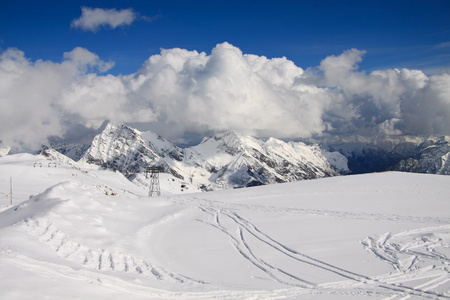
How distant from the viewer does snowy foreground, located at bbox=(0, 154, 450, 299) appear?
35.6 ft

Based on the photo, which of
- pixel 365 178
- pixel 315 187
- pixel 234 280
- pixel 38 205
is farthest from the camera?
pixel 365 178

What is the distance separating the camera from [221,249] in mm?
16828

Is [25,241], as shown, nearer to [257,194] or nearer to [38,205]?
[38,205]

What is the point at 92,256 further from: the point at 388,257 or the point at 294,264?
the point at 388,257

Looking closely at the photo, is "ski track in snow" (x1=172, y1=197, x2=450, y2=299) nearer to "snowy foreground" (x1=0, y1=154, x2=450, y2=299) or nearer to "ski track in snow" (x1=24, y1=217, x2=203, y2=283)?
"snowy foreground" (x1=0, y1=154, x2=450, y2=299)

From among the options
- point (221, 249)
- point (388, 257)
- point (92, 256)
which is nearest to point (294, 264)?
point (221, 249)

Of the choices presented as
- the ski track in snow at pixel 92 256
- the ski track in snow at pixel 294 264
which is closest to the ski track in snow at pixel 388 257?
the ski track in snow at pixel 294 264

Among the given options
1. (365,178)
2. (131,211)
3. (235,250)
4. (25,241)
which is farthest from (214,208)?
(365,178)

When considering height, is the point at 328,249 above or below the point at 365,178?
below

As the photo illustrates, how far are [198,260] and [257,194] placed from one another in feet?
69.8

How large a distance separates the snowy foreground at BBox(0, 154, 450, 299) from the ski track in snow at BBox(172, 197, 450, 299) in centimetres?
6

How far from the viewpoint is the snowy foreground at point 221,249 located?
10.8m

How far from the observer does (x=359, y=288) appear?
12.1 meters

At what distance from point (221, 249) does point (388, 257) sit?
8677 millimetres
